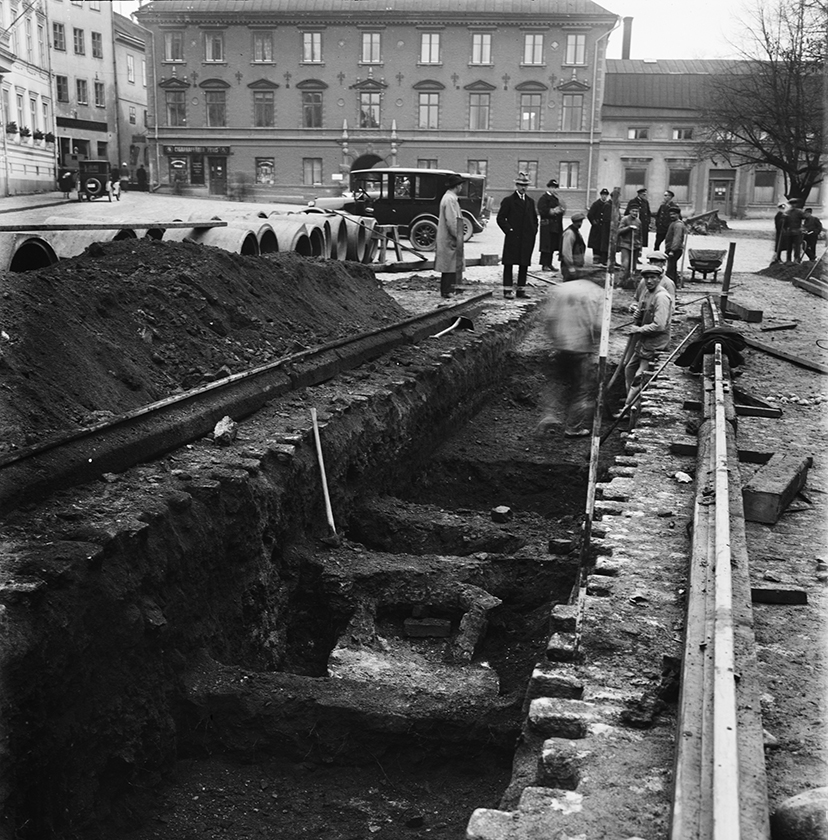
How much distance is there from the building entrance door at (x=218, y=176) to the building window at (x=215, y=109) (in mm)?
1704

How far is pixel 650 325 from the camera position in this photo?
9992mm

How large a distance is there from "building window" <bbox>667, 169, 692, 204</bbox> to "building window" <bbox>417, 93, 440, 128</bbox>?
15979mm

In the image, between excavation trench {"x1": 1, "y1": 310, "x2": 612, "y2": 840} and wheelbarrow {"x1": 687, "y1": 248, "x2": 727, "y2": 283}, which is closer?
excavation trench {"x1": 1, "y1": 310, "x2": 612, "y2": 840}

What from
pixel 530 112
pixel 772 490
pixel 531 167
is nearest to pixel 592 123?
pixel 530 112

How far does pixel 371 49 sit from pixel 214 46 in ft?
22.1

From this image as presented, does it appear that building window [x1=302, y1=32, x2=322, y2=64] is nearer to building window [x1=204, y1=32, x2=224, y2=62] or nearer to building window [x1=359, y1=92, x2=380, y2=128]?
building window [x1=359, y1=92, x2=380, y2=128]

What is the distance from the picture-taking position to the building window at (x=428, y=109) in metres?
39.8

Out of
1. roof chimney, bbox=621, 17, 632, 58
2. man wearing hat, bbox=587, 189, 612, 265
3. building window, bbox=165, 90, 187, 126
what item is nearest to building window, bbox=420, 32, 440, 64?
building window, bbox=165, 90, 187, 126

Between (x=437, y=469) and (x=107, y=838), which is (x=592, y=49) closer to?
(x=437, y=469)

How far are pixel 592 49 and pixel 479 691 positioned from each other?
135 ft

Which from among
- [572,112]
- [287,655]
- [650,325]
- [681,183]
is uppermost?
[572,112]

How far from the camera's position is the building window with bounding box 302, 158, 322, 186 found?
1613 inches

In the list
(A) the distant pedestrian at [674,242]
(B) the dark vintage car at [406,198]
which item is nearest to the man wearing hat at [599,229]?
(A) the distant pedestrian at [674,242]

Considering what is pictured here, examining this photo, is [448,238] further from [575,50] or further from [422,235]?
[575,50]
